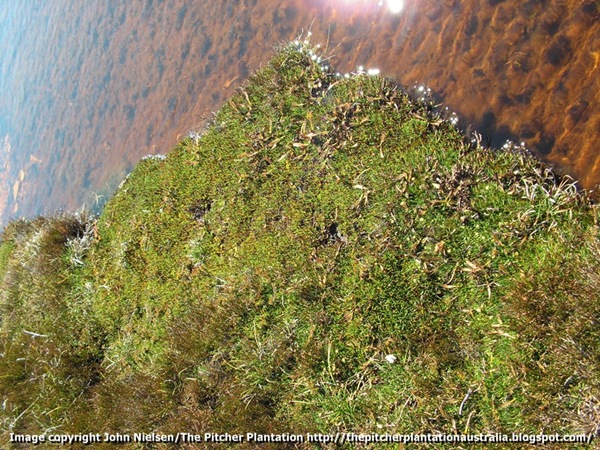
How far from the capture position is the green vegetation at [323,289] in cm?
450

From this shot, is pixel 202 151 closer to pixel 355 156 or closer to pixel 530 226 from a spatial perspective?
pixel 355 156

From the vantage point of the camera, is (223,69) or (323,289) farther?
Result: (223,69)

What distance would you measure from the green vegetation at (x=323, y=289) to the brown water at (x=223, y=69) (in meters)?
0.42

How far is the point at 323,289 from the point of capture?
5.33 meters

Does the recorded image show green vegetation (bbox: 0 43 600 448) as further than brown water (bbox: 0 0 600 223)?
No

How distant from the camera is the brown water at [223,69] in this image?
5016mm

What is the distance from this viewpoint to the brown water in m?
5.02

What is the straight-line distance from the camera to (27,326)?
293 inches

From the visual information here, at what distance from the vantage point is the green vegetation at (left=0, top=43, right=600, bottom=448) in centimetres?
450

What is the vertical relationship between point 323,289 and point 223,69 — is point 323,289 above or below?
below

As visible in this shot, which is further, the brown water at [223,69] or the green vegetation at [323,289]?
the brown water at [223,69]

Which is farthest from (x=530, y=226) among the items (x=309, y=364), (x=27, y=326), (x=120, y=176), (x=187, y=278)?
(x=27, y=326)

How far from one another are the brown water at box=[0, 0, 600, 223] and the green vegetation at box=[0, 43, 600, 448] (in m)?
0.42

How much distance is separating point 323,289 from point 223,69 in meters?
3.95
